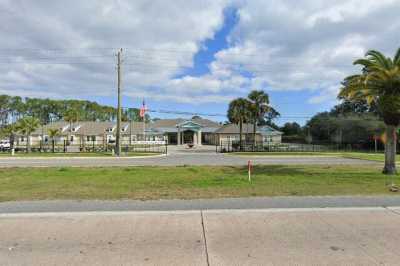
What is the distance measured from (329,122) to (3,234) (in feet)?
215

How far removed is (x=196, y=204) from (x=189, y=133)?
61.3 metres

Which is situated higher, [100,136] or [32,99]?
[32,99]

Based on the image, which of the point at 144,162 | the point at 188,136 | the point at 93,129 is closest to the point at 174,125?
the point at 188,136

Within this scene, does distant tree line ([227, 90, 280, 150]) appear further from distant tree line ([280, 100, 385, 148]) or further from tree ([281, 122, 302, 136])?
tree ([281, 122, 302, 136])

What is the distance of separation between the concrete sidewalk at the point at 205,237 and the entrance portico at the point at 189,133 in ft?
195

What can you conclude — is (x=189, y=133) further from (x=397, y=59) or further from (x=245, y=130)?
(x=397, y=59)

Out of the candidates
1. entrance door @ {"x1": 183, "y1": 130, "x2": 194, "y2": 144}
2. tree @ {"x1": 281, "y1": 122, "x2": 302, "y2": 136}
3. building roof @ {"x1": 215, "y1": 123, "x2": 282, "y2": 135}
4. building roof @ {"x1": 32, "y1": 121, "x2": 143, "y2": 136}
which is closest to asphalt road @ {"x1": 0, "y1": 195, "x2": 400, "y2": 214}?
building roof @ {"x1": 215, "y1": 123, "x2": 282, "y2": 135}

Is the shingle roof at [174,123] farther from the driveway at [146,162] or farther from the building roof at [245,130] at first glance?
the driveway at [146,162]

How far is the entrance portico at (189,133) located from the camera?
2601 inches

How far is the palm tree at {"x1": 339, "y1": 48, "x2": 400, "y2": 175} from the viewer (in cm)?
1394

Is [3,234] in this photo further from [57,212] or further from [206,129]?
[206,129]

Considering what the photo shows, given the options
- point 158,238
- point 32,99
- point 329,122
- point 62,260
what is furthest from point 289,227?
point 32,99

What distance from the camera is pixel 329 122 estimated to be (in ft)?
206

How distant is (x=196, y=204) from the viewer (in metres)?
7.36
